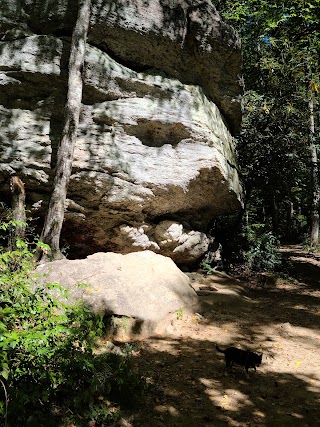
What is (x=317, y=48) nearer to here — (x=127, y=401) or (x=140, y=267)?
(x=140, y=267)

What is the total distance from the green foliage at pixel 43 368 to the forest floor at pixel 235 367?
0.59m

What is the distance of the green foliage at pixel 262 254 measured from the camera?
11656 mm

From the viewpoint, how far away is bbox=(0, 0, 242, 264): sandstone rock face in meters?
8.03

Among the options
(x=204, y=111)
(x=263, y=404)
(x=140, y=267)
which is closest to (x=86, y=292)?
(x=140, y=267)

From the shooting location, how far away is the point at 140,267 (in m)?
7.25

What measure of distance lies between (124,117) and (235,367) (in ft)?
20.0

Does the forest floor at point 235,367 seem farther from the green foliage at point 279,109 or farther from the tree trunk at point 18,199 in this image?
the green foliage at point 279,109

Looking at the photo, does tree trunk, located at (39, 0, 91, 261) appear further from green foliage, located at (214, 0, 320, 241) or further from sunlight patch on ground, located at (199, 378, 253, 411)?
green foliage, located at (214, 0, 320, 241)

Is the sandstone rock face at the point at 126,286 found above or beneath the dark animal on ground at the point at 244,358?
above

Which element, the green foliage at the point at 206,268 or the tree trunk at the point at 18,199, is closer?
the tree trunk at the point at 18,199

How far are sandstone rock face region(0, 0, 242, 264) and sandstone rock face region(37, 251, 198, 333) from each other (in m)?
1.71

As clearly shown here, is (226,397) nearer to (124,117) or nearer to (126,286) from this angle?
(126,286)

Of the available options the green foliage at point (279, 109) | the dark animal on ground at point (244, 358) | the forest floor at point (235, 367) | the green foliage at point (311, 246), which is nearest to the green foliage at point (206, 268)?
the forest floor at point (235, 367)

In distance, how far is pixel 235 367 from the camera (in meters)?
5.22
